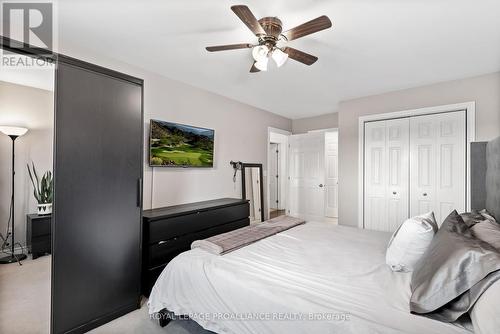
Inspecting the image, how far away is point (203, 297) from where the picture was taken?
1537mm

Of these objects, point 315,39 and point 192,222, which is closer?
point 315,39

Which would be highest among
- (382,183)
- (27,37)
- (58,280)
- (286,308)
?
(27,37)

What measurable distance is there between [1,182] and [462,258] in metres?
2.79

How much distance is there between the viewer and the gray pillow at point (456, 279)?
3.25 ft

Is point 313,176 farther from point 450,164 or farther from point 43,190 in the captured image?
point 43,190

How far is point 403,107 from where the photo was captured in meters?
3.69

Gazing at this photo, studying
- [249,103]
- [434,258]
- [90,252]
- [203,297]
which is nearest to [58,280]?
[90,252]

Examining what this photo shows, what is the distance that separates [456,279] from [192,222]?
231 cm

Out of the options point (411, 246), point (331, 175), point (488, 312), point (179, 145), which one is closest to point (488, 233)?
point (411, 246)

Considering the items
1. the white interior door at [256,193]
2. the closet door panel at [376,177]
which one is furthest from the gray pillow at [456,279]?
the white interior door at [256,193]

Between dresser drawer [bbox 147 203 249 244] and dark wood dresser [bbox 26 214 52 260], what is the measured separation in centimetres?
77

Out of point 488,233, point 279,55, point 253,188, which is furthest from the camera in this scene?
point 253,188

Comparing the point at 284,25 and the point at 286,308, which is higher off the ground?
the point at 284,25

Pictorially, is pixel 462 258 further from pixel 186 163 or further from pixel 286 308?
pixel 186 163
